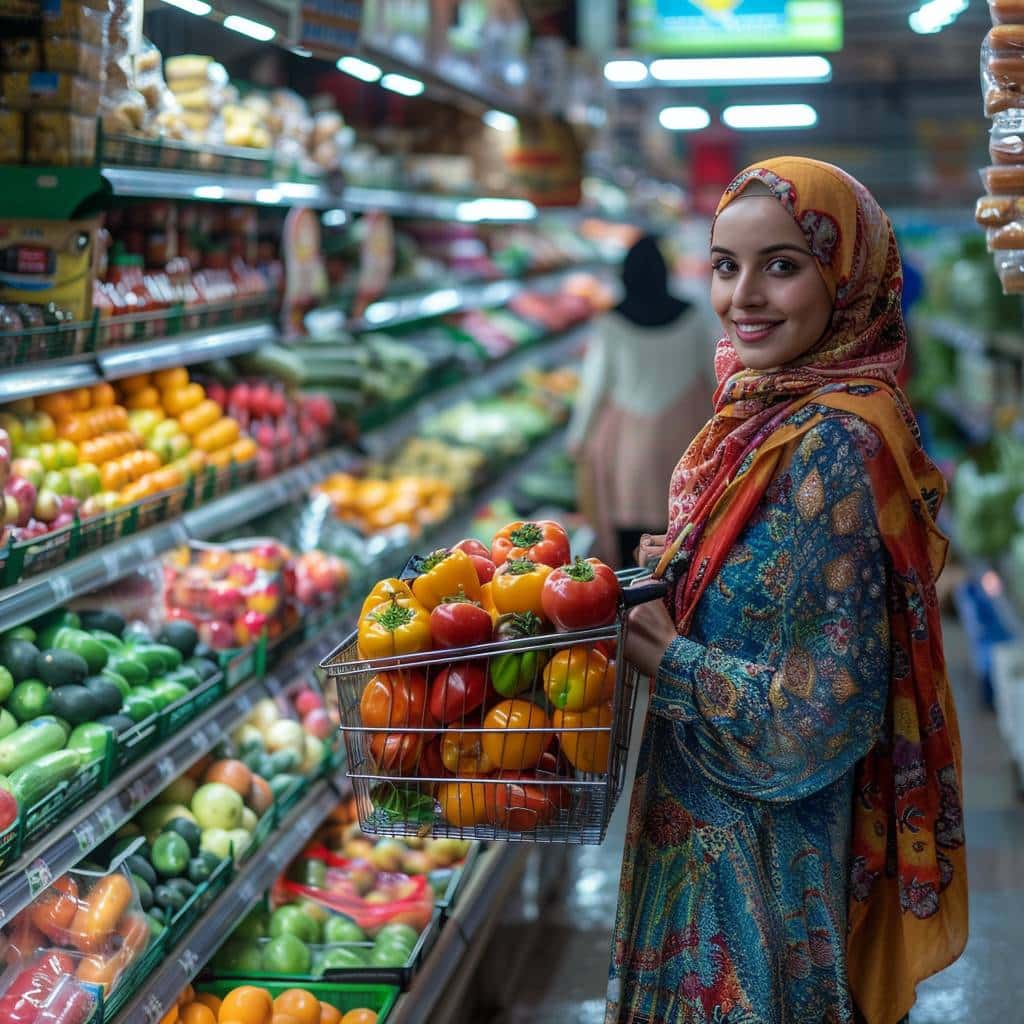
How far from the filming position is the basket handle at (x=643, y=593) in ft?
6.59

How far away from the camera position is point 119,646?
10.4ft

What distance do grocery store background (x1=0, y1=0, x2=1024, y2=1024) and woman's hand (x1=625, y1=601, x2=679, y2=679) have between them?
1.32ft

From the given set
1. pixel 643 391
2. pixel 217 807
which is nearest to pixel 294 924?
pixel 217 807


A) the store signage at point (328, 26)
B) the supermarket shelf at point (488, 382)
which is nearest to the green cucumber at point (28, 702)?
the store signage at point (328, 26)

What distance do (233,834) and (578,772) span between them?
1.45 m

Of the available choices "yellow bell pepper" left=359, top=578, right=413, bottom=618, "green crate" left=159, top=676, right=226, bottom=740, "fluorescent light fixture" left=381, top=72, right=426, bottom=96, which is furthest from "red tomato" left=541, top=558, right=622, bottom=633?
"fluorescent light fixture" left=381, top=72, right=426, bottom=96

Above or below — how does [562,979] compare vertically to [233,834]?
below

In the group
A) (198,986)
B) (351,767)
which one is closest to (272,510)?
(198,986)

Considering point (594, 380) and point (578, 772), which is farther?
point (594, 380)

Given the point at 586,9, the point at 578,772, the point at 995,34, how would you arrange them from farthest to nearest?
1. the point at 586,9
2. the point at 995,34
3. the point at 578,772

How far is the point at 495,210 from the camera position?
761cm

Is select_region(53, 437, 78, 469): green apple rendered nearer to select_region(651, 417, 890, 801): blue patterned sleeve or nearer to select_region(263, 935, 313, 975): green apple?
select_region(263, 935, 313, 975): green apple

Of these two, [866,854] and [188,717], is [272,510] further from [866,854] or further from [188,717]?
[866,854]

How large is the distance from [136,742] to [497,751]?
1.09m
